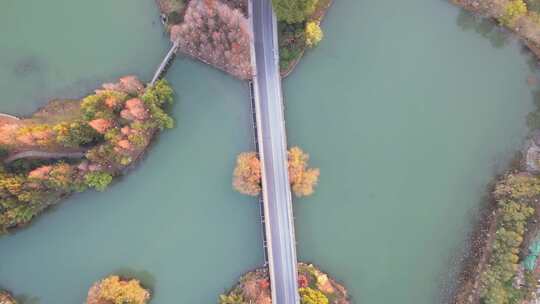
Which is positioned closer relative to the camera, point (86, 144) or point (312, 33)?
point (312, 33)

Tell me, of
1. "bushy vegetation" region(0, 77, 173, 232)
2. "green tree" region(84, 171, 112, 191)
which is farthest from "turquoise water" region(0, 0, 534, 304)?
"bushy vegetation" region(0, 77, 173, 232)

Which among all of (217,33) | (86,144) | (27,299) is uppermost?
(217,33)

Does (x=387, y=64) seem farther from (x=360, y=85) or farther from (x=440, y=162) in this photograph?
(x=440, y=162)

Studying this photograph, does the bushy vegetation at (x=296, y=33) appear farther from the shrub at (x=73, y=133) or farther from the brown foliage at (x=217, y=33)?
the shrub at (x=73, y=133)

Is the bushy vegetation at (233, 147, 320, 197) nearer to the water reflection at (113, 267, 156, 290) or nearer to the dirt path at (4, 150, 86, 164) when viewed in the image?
the water reflection at (113, 267, 156, 290)

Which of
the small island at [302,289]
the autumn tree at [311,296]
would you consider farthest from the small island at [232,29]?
the autumn tree at [311,296]

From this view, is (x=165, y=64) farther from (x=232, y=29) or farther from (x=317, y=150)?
(x=317, y=150)

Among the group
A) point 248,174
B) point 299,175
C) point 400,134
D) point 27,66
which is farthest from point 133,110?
point 400,134
